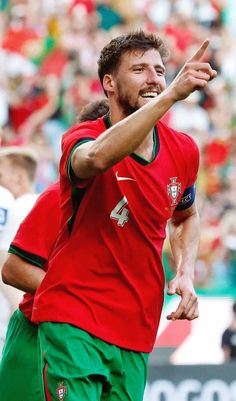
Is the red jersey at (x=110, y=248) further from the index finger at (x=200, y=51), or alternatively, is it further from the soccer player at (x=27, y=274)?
the soccer player at (x=27, y=274)

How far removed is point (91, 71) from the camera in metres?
15.7

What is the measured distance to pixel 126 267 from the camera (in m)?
5.46

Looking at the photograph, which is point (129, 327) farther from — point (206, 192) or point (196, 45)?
point (196, 45)

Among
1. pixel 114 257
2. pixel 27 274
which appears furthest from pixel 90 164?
pixel 27 274

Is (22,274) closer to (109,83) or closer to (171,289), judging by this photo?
(171,289)

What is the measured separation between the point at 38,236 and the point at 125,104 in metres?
1.11

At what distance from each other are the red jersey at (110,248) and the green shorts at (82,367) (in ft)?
0.16

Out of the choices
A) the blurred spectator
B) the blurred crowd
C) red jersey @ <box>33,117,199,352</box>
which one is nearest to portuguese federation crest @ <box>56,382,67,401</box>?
red jersey @ <box>33,117,199,352</box>

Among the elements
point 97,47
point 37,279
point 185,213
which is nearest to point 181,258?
point 185,213

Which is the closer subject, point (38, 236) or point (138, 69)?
point (138, 69)

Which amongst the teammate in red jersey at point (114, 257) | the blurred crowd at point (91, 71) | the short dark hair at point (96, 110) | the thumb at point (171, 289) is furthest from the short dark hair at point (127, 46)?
the blurred crowd at point (91, 71)

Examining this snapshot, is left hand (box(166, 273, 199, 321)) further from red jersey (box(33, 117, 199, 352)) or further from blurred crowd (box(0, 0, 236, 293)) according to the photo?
blurred crowd (box(0, 0, 236, 293))

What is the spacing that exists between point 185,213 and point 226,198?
29.3 feet

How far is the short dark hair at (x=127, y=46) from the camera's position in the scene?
558cm
